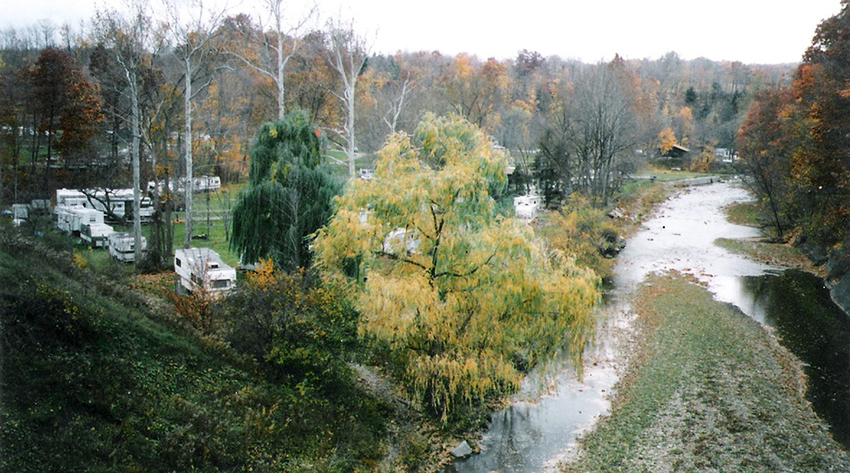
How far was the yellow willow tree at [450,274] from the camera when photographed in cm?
1211

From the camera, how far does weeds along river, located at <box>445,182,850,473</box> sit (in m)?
13.4

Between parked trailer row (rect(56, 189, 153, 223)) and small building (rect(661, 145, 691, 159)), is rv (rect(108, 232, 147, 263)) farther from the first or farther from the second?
small building (rect(661, 145, 691, 159))

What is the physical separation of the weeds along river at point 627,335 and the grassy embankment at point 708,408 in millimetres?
521

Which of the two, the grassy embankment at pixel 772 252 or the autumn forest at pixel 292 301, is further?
the grassy embankment at pixel 772 252

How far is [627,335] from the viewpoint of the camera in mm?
20391

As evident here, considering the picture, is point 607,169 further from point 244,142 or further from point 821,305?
point 244,142

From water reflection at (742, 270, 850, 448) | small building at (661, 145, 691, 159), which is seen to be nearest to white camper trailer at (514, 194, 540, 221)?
water reflection at (742, 270, 850, 448)

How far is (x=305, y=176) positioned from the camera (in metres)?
19.8

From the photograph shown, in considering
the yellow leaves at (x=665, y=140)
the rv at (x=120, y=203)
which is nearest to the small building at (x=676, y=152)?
the yellow leaves at (x=665, y=140)

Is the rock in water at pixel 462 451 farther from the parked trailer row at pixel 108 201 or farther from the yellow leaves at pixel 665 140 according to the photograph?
the yellow leaves at pixel 665 140

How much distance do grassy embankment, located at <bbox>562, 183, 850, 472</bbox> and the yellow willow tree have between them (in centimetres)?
265

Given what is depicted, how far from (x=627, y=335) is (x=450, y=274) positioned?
10244 mm

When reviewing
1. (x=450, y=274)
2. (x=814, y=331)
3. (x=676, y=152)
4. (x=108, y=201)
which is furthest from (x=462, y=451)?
(x=676, y=152)

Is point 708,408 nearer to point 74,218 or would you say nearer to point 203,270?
point 203,270
